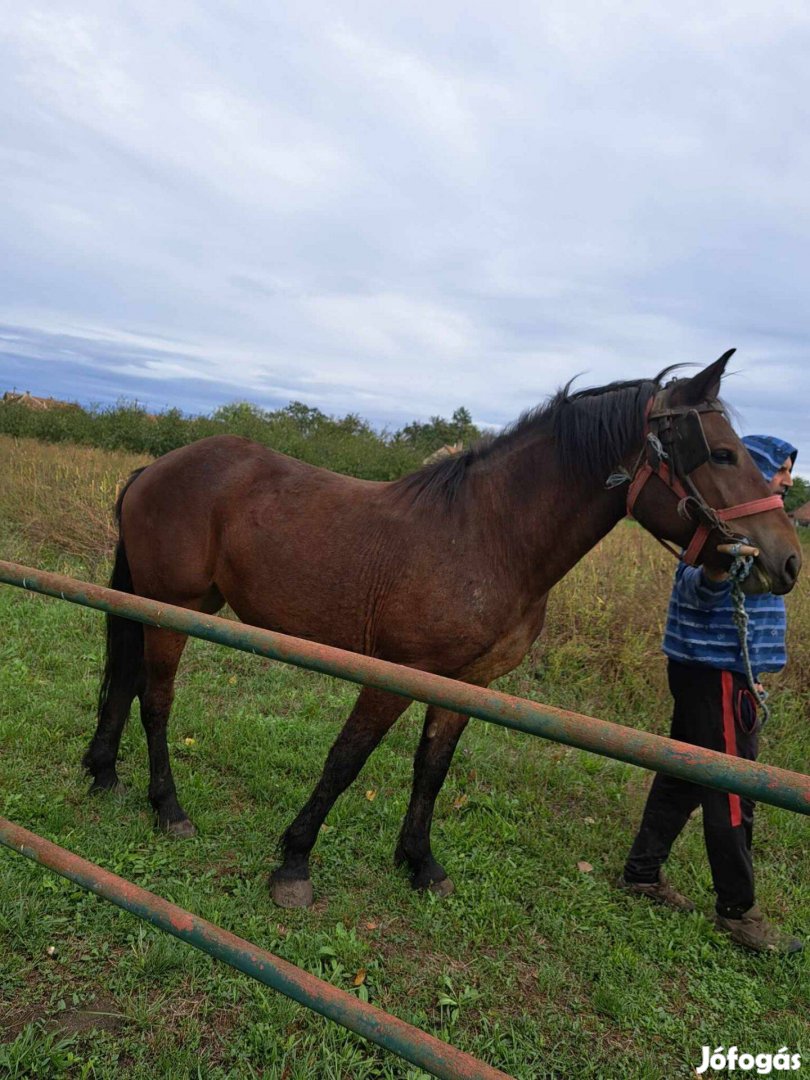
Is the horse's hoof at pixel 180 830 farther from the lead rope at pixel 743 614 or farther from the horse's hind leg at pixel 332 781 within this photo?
the lead rope at pixel 743 614

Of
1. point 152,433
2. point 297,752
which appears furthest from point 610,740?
point 152,433

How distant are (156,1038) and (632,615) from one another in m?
5.11

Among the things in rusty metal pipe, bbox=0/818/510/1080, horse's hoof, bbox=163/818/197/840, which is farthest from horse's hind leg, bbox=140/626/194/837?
rusty metal pipe, bbox=0/818/510/1080

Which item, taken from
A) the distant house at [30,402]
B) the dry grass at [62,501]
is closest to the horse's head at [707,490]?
the dry grass at [62,501]

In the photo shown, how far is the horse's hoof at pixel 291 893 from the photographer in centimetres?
285

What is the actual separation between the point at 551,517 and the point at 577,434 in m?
0.36

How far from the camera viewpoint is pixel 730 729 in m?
2.86

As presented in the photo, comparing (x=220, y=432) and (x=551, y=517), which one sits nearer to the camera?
(x=551, y=517)

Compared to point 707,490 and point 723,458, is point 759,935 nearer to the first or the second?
point 707,490

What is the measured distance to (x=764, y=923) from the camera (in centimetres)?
295

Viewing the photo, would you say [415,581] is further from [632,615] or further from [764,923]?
[632,615]

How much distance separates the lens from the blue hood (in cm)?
266

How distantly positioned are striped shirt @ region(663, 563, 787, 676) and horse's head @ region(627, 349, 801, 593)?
370 mm

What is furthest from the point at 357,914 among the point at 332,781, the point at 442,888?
the point at 332,781
